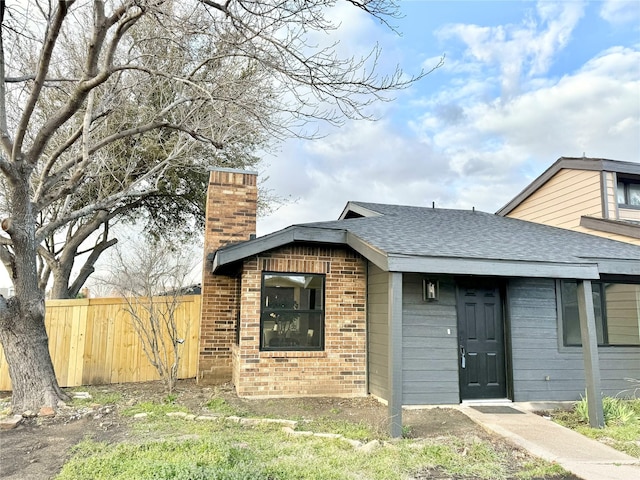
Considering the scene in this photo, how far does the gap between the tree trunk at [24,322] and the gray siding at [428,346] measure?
196 inches

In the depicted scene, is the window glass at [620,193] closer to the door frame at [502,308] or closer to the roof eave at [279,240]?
the door frame at [502,308]

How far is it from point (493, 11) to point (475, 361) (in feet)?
20.6

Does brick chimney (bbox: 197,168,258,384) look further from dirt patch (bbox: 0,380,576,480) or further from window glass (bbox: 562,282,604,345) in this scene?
window glass (bbox: 562,282,604,345)

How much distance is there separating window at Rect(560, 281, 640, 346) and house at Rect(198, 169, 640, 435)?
2 cm

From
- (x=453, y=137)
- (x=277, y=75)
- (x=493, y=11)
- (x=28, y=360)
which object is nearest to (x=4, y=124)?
(x=28, y=360)

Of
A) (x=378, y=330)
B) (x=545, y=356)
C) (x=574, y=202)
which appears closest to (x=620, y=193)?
(x=574, y=202)

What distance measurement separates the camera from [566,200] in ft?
32.6

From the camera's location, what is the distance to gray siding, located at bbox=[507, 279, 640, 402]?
21.4 feet

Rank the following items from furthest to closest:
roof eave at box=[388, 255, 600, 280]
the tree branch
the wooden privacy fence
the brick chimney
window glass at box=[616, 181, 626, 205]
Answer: window glass at box=[616, 181, 626, 205]
the brick chimney
the wooden privacy fence
roof eave at box=[388, 255, 600, 280]
the tree branch

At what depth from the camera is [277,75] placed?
6559 millimetres

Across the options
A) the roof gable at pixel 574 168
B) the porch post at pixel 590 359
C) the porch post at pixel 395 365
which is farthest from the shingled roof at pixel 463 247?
the roof gable at pixel 574 168

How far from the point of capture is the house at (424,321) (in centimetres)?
635

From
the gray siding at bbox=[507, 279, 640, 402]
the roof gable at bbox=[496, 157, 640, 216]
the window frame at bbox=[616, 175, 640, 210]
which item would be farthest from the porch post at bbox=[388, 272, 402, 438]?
the window frame at bbox=[616, 175, 640, 210]

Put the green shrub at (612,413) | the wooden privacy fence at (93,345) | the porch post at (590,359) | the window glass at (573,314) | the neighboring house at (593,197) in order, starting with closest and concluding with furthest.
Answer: the porch post at (590,359)
the green shrub at (612,413)
the window glass at (573,314)
the wooden privacy fence at (93,345)
the neighboring house at (593,197)
